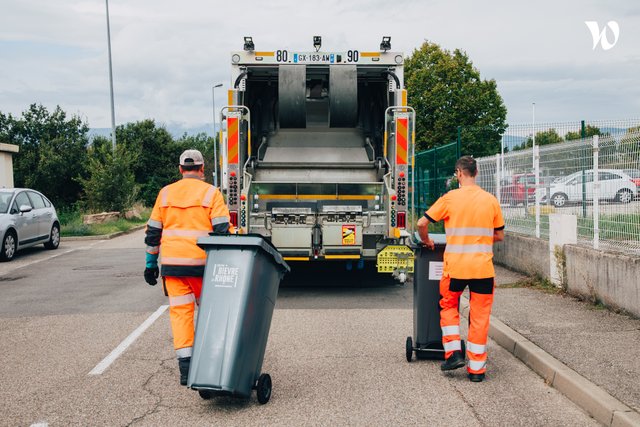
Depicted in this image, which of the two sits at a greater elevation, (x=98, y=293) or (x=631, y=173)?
(x=631, y=173)

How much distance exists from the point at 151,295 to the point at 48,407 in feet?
17.3

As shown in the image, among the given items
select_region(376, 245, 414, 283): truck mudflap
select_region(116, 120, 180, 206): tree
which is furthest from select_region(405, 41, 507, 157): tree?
select_region(376, 245, 414, 283): truck mudflap

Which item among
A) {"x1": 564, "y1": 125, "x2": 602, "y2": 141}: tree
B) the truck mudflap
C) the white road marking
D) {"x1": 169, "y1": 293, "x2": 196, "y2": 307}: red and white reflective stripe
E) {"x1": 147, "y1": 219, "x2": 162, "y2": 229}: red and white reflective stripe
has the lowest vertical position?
the white road marking

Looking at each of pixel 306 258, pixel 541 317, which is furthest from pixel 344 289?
pixel 541 317

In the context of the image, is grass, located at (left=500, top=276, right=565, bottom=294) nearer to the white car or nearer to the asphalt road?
the white car

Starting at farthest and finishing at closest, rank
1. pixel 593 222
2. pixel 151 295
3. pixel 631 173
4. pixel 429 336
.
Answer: pixel 151 295 < pixel 593 222 < pixel 631 173 < pixel 429 336

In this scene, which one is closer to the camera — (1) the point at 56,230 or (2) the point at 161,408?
(2) the point at 161,408

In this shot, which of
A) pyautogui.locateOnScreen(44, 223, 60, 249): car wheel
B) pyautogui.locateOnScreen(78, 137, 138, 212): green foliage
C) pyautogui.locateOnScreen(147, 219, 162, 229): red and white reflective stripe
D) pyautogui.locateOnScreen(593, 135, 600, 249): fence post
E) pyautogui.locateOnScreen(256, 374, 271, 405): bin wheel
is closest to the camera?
pyautogui.locateOnScreen(256, 374, 271, 405): bin wheel

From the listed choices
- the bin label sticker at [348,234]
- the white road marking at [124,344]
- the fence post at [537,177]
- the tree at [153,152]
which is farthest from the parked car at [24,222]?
the tree at [153,152]

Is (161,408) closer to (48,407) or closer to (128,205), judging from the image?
(48,407)

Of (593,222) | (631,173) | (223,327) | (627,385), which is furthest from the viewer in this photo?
(593,222)

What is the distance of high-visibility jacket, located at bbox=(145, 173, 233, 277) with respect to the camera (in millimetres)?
5281

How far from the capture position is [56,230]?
1800 centimetres

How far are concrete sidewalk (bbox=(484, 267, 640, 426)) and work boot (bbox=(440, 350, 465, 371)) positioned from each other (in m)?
0.66
